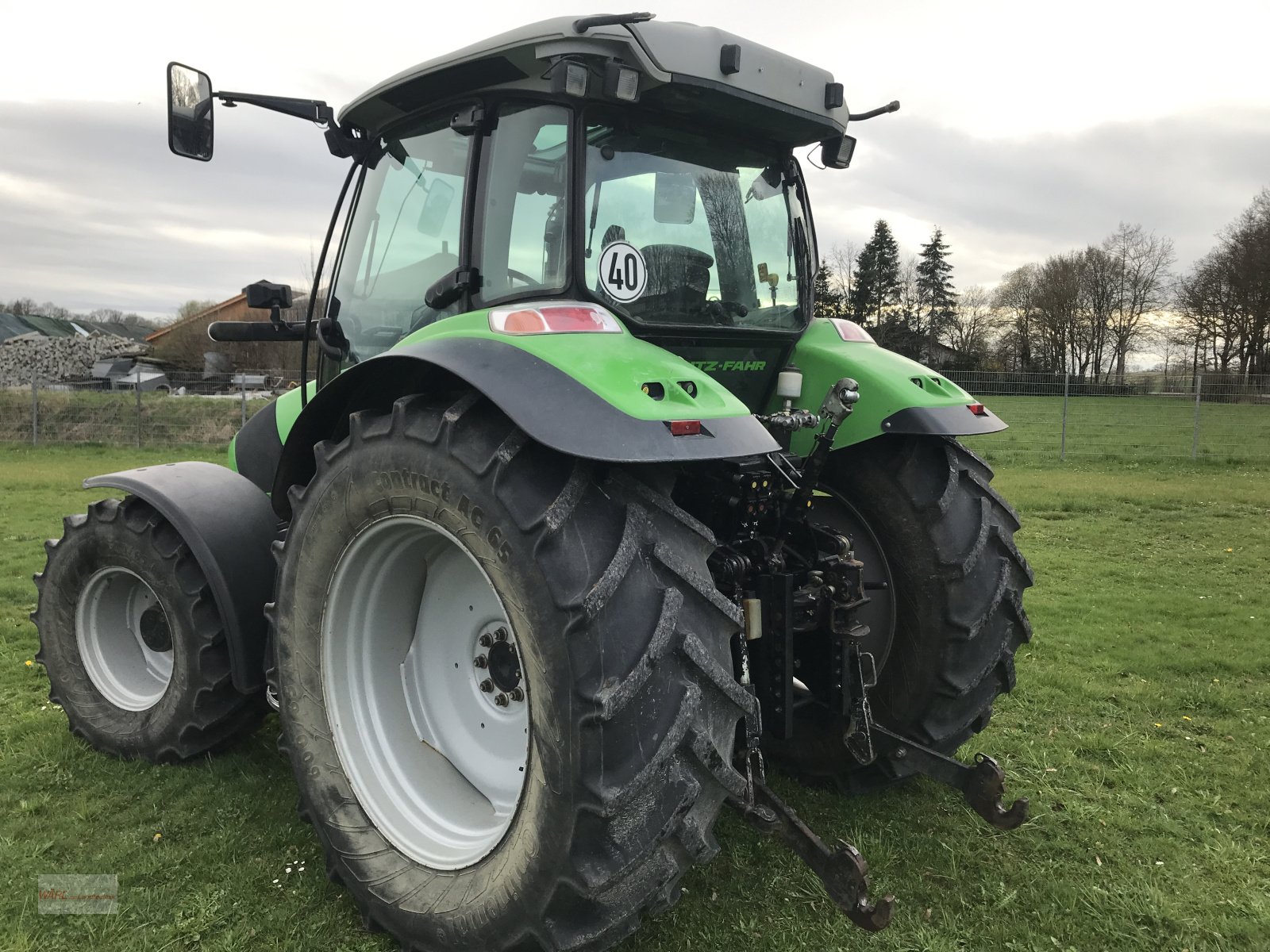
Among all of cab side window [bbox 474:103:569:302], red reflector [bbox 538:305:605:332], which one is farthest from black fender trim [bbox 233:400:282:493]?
red reflector [bbox 538:305:605:332]

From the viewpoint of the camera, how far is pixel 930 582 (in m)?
2.90

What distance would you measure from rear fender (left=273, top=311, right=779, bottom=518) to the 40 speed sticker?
29cm

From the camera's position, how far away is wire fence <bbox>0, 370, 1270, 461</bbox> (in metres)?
15.1

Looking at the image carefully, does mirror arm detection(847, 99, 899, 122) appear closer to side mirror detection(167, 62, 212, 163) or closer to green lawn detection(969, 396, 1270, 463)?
side mirror detection(167, 62, 212, 163)

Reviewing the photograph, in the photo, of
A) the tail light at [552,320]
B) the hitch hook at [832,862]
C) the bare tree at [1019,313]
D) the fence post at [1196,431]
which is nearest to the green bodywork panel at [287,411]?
the tail light at [552,320]

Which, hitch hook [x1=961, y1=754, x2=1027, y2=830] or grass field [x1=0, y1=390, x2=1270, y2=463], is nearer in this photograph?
hitch hook [x1=961, y1=754, x2=1027, y2=830]

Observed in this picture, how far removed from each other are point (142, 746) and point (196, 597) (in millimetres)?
729

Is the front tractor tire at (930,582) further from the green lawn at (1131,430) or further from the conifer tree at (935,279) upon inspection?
the conifer tree at (935,279)

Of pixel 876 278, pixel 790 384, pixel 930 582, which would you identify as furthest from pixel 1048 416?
pixel 876 278

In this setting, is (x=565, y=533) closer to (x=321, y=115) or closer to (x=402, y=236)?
(x=402, y=236)

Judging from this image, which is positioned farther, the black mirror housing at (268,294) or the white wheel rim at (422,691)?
the black mirror housing at (268,294)

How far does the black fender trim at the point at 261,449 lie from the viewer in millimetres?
3998

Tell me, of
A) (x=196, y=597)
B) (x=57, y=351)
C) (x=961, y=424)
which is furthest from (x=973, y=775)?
(x=57, y=351)

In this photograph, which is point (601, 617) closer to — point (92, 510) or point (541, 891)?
point (541, 891)
